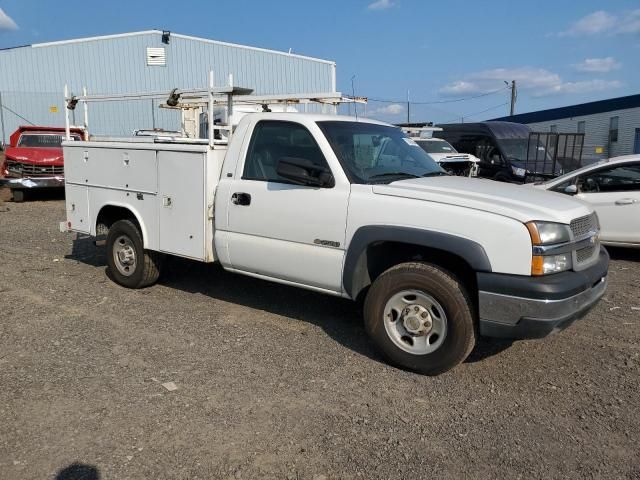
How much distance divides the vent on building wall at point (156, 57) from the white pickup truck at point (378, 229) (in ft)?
75.3

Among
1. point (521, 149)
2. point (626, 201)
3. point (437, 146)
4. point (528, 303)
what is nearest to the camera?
point (528, 303)

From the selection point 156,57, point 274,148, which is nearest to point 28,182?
point 274,148

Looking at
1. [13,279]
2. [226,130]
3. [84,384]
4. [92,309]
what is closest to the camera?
[84,384]

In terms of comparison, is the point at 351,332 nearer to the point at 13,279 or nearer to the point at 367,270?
the point at 367,270

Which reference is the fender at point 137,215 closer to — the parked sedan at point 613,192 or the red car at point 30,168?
the parked sedan at point 613,192

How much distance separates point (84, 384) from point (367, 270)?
2.22m

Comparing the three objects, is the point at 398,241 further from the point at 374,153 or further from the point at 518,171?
the point at 518,171

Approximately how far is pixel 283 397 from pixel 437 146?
1277 centimetres

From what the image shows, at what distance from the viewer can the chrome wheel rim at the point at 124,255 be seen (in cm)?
639

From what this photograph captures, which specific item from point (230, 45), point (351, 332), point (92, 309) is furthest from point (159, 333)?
point (230, 45)

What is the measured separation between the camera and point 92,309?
5766mm

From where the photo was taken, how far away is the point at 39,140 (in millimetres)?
15055

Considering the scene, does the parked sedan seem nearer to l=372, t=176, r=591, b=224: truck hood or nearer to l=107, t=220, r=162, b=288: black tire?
l=372, t=176, r=591, b=224: truck hood

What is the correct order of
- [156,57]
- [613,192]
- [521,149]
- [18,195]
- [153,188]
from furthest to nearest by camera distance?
[156,57] < [521,149] < [18,195] < [613,192] < [153,188]
